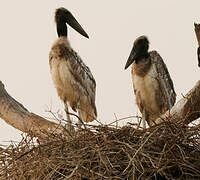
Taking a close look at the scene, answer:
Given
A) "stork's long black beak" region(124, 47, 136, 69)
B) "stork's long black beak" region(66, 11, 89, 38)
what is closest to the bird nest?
"stork's long black beak" region(124, 47, 136, 69)

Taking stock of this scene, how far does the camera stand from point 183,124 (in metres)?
3.15

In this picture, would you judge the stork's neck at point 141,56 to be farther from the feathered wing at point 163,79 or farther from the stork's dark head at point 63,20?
the stork's dark head at point 63,20

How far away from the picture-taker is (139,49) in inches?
224

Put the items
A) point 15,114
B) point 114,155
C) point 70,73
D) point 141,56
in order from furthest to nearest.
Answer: point 141,56 → point 70,73 → point 15,114 → point 114,155

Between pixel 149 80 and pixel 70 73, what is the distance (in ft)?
2.78

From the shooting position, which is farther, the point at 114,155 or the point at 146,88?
the point at 146,88

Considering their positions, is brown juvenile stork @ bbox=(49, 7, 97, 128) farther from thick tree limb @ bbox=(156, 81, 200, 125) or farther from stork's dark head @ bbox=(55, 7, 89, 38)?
thick tree limb @ bbox=(156, 81, 200, 125)

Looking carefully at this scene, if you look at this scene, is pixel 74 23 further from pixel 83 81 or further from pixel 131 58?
pixel 131 58

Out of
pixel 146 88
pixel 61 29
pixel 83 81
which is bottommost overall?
pixel 146 88

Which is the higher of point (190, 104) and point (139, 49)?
point (139, 49)

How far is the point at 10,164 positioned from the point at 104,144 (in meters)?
0.66

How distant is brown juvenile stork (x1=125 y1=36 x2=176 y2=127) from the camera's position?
5.67m

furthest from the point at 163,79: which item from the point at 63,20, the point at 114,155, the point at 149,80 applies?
the point at 114,155

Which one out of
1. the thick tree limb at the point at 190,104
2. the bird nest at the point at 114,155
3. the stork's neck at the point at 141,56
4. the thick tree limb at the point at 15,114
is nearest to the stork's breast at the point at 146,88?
the stork's neck at the point at 141,56
